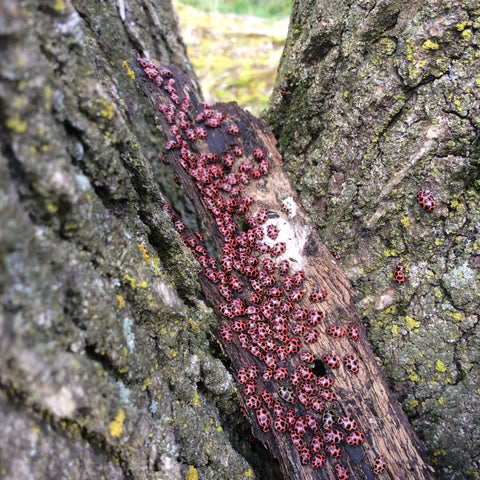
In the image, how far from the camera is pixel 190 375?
320 cm

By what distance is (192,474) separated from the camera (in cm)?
299

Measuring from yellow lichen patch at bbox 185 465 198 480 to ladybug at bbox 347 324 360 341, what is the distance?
6.39 ft

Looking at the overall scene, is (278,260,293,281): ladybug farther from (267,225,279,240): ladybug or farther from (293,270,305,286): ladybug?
(267,225,279,240): ladybug

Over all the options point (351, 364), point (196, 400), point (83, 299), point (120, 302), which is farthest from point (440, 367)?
point (83, 299)

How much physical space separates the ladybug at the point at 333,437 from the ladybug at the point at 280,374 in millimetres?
617

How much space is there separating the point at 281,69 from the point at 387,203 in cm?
218

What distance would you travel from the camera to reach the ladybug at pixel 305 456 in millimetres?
3464

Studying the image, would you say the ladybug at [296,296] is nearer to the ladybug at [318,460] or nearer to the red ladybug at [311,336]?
the red ladybug at [311,336]

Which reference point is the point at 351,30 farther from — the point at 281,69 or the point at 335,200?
the point at 335,200

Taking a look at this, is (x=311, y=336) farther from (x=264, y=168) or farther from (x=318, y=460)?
(x=264, y=168)

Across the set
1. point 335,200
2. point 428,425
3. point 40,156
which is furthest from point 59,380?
point 428,425

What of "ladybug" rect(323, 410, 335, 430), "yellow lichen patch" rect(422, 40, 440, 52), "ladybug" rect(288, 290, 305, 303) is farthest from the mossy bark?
"yellow lichen patch" rect(422, 40, 440, 52)

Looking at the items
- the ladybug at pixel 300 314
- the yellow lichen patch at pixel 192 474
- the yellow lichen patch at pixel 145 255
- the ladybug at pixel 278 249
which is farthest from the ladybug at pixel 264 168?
the yellow lichen patch at pixel 192 474

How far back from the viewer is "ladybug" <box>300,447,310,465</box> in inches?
136
